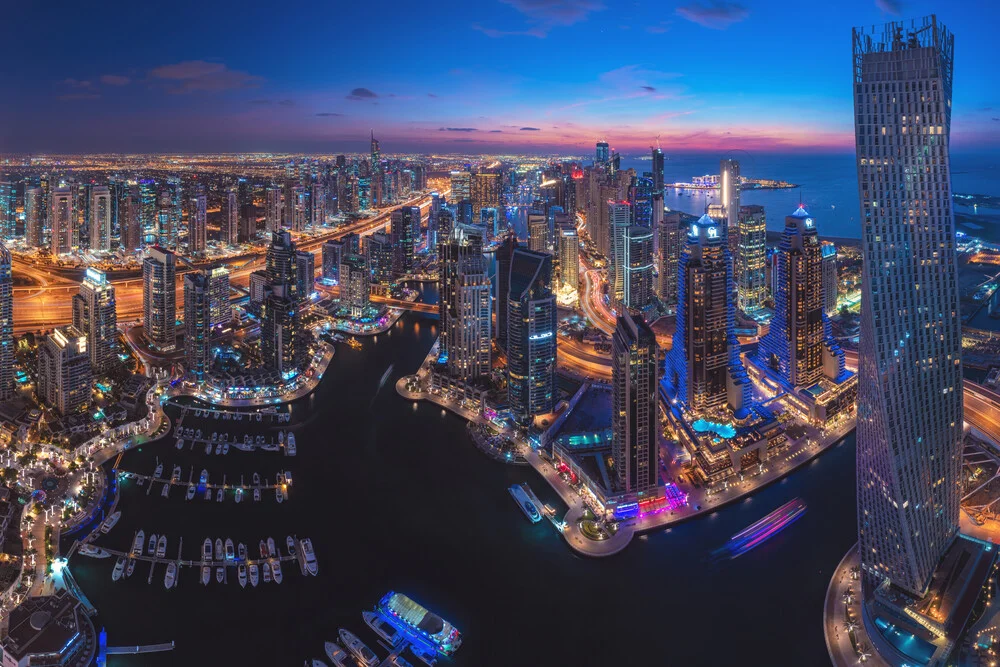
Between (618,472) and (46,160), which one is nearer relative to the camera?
(618,472)

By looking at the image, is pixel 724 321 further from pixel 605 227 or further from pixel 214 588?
pixel 605 227

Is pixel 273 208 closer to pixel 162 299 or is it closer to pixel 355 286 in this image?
pixel 355 286

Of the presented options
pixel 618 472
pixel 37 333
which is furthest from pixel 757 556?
pixel 37 333

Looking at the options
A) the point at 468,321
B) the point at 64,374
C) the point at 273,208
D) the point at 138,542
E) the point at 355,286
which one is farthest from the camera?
the point at 273,208

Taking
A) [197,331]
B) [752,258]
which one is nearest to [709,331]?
[752,258]

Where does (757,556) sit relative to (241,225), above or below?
below

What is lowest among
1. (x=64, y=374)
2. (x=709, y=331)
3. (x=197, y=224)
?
(x=64, y=374)

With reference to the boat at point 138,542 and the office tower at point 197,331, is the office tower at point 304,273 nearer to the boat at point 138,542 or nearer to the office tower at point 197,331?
the office tower at point 197,331
